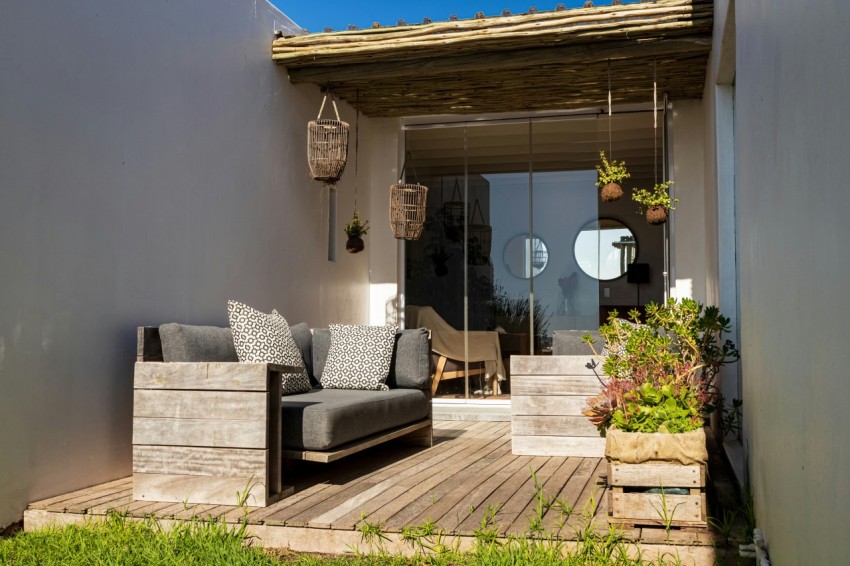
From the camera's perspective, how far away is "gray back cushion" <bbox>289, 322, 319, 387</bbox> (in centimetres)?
502

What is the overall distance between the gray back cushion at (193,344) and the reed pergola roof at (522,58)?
8.14 feet

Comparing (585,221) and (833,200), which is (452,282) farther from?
(833,200)

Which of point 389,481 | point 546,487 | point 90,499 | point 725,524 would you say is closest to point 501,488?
point 546,487

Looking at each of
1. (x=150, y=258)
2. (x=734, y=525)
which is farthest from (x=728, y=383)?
(x=150, y=258)

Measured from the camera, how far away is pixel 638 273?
763 centimetres

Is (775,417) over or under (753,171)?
under

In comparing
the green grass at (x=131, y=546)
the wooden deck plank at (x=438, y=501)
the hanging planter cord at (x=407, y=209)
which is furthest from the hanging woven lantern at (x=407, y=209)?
the green grass at (x=131, y=546)

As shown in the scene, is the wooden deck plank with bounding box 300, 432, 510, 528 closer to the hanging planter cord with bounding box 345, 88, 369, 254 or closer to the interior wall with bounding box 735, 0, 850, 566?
the interior wall with bounding box 735, 0, 850, 566

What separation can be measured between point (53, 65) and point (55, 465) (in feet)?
5.77

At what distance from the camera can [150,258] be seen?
4281mm

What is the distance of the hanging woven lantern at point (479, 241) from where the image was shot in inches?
296

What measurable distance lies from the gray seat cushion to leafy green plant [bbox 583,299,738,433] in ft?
3.71

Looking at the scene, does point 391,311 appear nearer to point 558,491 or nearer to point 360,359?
point 360,359

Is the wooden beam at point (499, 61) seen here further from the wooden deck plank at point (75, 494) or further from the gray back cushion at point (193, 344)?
the wooden deck plank at point (75, 494)
